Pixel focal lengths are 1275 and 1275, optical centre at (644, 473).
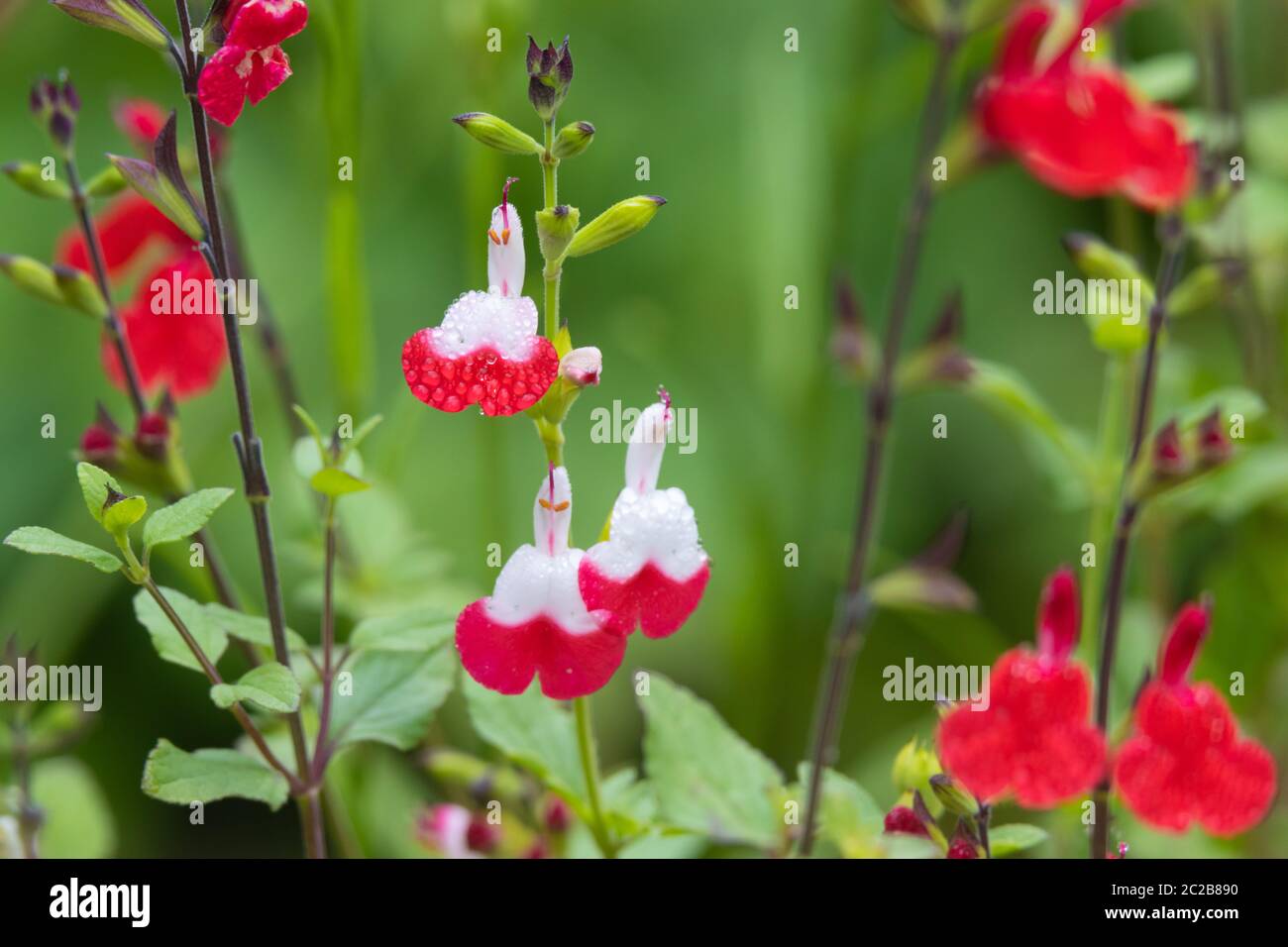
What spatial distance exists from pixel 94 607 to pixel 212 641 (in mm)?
459

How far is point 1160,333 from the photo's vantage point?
59 cm

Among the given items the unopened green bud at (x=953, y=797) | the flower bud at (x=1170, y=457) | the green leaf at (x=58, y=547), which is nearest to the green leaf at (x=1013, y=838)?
the unopened green bud at (x=953, y=797)

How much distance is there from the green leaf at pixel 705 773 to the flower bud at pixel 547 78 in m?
0.30

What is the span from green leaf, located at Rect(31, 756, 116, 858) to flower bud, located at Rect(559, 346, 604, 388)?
438 millimetres

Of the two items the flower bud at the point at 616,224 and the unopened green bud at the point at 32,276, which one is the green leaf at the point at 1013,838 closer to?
the flower bud at the point at 616,224

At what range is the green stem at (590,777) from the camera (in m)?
0.55

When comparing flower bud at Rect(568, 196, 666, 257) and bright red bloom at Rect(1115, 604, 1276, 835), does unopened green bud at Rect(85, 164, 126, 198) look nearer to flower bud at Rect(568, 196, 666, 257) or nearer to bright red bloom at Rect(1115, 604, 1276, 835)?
flower bud at Rect(568, 196, 666, 257)

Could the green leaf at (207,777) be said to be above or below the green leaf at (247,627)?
below

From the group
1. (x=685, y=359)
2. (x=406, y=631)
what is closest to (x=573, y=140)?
(x=406, y=631)

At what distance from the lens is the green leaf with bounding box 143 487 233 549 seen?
1.57 feet

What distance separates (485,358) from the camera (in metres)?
0.45
